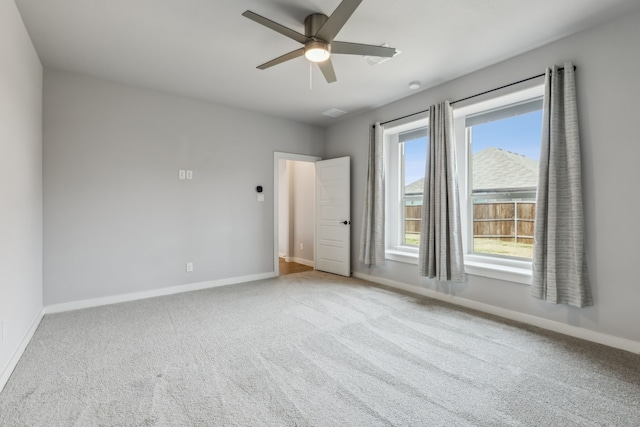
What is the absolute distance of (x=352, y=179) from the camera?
505cm

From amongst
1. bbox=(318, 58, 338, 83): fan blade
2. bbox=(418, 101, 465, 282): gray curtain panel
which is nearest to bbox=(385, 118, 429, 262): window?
bbox=(418, 101, 465, 282): gray curtain panel

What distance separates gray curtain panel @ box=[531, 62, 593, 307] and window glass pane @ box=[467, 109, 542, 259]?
505 millimetres

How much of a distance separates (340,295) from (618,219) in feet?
9.37

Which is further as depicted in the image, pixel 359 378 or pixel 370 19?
pixel 370 19

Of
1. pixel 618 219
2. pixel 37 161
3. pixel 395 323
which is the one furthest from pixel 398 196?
pixel 37 161

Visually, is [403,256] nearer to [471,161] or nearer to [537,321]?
[471,161]

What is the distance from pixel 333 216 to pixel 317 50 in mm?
3214

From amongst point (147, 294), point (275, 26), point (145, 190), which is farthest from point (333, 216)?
point (275, 26)

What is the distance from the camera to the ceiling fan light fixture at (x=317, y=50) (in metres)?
2.29

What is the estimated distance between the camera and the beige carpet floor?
1661 millimetres

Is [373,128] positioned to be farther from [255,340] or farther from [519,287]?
[255,340]

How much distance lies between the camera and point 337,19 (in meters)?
1.99

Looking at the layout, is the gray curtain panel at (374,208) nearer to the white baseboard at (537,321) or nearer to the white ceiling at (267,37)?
the white baseboard at (537,321)

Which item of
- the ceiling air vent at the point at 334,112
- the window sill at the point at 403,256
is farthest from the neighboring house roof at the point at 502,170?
the ceiling air vent at the point at 334,112
